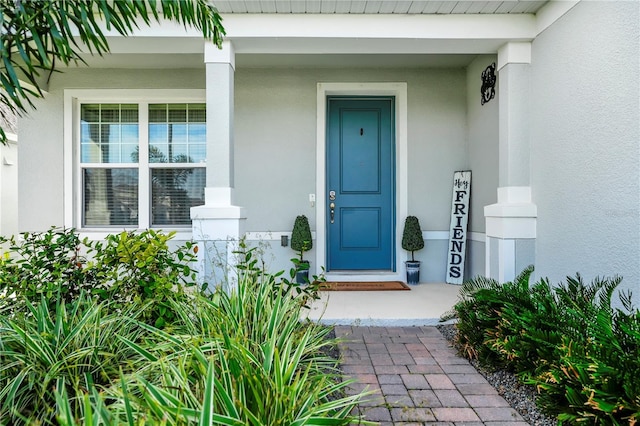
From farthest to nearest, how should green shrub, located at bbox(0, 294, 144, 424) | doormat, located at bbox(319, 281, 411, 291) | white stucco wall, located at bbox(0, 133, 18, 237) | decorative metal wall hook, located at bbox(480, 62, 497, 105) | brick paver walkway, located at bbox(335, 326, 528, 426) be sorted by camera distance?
white stucco wall, located at bbox(0, 133, 18, 237) → doormat, located at bbox(319, 281, 411, 291) → decorative metal wall hook, located at bbox(480, 62, 497, 105) → brick paver walkway, located at bbox(335, 326, 528, 426) → green shrub, located at bbox(0, 294, 144, 424)

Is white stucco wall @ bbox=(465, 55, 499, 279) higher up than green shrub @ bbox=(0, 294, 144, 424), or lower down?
higher up

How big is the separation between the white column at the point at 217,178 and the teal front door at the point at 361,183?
168cm

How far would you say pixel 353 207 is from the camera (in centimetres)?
489

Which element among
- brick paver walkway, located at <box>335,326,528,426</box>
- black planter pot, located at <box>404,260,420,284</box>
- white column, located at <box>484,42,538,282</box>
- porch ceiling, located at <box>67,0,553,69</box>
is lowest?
brick paver walkway, located at <box>335,326,528,426</box>

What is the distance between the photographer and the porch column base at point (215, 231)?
3.43m

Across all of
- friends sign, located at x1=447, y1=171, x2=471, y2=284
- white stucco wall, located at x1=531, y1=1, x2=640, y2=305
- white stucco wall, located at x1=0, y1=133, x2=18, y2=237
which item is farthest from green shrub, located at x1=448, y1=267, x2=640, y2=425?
white stucco wall, located at x1=0, y1=133, x2=18, y2=237

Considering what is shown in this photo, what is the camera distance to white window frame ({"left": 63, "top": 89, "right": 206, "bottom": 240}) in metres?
4.75

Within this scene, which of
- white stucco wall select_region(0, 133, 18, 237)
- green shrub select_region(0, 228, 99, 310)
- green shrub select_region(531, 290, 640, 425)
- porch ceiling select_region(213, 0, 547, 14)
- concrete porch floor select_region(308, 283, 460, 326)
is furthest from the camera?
white stucco wall select_region(0, 133, 18, 237)

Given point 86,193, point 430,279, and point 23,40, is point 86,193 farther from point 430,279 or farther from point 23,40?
point 430,279

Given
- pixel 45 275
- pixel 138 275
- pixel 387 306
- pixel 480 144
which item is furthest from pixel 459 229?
pixel 45 275

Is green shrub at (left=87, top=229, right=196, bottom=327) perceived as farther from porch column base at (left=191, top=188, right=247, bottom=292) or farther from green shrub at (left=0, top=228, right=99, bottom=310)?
porch column base at (left=191, top=188, right=247, bottom=292)

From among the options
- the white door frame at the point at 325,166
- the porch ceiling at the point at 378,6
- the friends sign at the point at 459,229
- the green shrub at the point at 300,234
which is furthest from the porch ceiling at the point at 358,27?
the green shrub at the point at 300,234

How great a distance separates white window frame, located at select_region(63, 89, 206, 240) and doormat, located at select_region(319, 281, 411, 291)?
1.85 metres

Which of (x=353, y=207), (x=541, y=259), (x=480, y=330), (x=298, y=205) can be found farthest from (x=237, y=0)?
(x=541, y=259)
